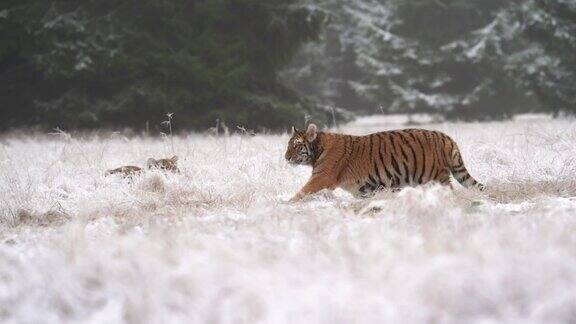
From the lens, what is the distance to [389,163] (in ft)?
19.2

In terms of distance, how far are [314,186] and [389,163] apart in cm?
75

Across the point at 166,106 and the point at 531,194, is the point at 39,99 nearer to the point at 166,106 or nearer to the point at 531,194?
the point at 166,106

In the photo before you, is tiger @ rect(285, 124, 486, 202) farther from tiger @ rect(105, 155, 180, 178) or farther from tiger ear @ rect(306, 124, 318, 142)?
tiger @ rect(105, 155, 180, 178)

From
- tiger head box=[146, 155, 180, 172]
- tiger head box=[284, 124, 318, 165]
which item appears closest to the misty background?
tiger head box=[146, 155, 180, 172]

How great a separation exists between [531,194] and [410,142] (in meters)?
1.16

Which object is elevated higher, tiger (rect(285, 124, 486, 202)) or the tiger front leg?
tiger (rect(285, 124, 486, 202))

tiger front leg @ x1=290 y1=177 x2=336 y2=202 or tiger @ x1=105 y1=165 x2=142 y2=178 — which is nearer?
tiger front leg @ x1=290 y1=177 x2=336 y2=202

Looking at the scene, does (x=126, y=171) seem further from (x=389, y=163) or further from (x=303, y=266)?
(x=303, y=266)

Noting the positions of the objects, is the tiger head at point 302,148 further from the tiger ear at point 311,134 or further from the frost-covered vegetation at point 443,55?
the frost-covered vegetation at point 443,55

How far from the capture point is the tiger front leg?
5571 mm

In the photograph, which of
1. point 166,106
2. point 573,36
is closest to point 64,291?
point 166,106

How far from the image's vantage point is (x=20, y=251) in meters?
3.82

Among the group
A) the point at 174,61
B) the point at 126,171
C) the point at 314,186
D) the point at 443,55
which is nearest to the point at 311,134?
the point at 314,186

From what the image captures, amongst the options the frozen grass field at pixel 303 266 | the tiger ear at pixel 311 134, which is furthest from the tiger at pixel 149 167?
the frozen grass field at pixel 303 266
